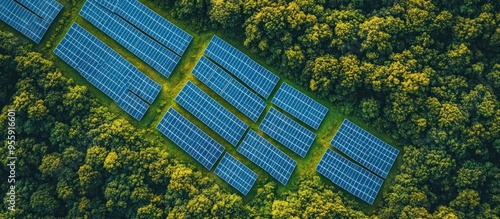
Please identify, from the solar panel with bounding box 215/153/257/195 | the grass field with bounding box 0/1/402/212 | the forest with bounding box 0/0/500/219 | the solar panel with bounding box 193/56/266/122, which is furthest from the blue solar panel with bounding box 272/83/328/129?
the solar panel with bounding box 215/153/257/195

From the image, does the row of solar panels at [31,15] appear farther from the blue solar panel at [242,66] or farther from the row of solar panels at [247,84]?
the blue solar panel at [242,66]

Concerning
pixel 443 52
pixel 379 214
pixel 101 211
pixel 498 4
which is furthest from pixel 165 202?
pixel 498 4

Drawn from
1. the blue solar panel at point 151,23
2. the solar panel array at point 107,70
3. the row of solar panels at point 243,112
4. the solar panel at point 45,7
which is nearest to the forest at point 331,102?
the row of solar panels at point 243,112

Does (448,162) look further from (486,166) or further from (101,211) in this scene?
(101,211)

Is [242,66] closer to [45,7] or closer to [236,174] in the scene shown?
[236,174]

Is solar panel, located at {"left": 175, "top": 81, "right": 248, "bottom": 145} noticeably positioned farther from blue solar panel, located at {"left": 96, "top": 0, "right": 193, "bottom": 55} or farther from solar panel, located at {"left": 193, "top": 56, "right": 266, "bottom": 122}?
blue solar panel, located at {"left": 96, "top": 0, "right": 193, "bottom": 55}

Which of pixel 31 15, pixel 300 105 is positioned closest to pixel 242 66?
pixel 300 105

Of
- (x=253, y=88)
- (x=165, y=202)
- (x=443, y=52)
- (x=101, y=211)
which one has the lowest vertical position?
(x=101, y=211)
